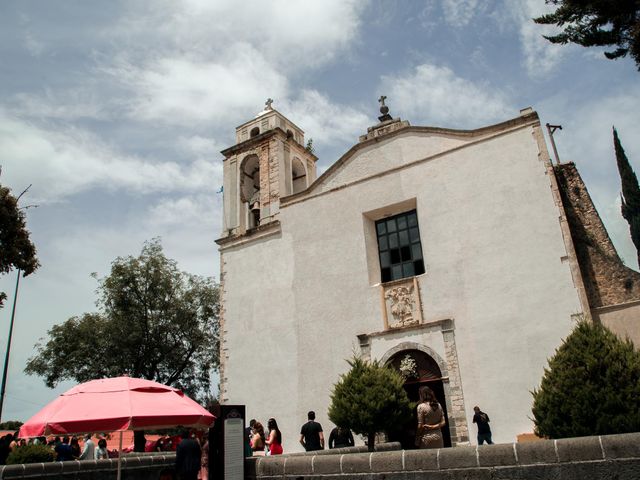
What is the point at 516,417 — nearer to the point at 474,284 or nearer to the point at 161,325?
the point at 474,284

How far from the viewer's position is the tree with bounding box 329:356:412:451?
10508 millimetres

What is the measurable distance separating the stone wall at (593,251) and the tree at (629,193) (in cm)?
2036

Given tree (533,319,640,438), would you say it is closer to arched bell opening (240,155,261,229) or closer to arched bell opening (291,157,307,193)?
arched bell opening (240,155,261,229)

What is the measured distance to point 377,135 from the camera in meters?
16.9

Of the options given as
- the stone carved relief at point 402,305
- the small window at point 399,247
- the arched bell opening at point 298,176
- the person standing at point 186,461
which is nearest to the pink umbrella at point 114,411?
the person standing at point 186,461

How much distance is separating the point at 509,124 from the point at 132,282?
61.3 feet

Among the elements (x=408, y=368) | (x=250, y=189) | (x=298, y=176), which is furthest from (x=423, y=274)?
(x=250, y=189)

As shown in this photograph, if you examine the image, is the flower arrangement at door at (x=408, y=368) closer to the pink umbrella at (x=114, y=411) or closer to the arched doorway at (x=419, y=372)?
the arched doorway at (x=419, y=372)

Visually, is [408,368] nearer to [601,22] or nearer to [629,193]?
[601,22]

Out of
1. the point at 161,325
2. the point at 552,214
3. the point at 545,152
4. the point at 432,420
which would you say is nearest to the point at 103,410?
the point at 432,420

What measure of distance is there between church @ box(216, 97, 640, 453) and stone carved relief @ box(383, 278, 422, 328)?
1.2 inches

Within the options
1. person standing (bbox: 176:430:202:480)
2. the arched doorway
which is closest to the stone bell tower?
the arched doorway

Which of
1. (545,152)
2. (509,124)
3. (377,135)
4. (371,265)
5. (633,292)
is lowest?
(633,292)

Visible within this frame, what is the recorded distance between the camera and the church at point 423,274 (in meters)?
12.6
